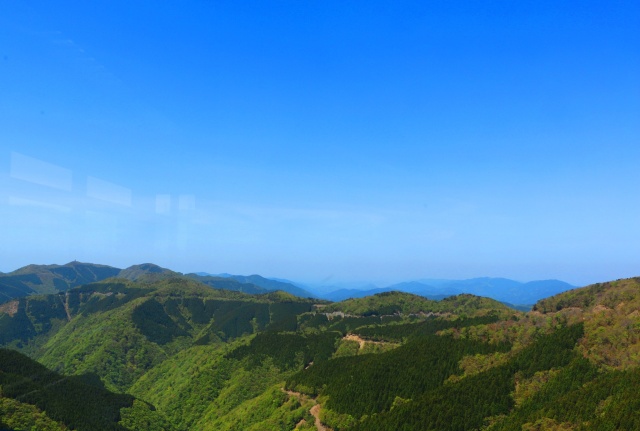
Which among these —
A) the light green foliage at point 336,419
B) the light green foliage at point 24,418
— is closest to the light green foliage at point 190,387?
the light green foliage at point 24,418

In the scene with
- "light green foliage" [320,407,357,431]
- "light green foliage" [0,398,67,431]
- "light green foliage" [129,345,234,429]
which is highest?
"light green foliage" [0,398,67,431]

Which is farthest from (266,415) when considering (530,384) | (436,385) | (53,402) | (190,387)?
(530,384)

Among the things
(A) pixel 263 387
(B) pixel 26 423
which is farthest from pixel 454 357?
(B) pixel 26 423

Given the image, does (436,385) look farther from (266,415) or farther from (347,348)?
(347,348)

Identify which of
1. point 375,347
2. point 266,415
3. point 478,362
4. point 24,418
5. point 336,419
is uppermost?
point 478,362

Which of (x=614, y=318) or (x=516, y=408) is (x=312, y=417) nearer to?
(x=516, y=408)

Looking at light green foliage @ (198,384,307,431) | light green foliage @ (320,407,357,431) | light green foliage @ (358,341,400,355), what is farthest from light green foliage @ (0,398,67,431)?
light green foliage @ (358,341,400,355)

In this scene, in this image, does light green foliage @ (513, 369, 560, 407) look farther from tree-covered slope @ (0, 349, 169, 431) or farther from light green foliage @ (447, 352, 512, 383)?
tree-covered slope @ (0, 349, 169, 431)

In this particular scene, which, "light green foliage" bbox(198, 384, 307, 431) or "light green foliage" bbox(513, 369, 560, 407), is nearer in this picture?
"light green foliage" bbox(513, 369, 560, 407)
